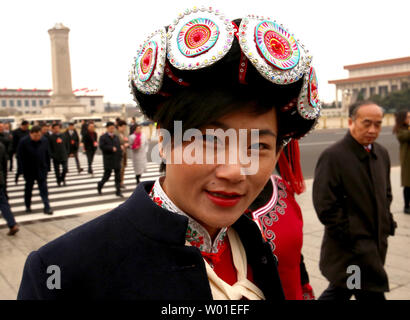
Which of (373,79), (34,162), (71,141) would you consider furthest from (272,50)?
(373,79)

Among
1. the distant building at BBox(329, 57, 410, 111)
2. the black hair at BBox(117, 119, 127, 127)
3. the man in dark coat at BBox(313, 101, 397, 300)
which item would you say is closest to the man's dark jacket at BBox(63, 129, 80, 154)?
the black hair at BBox(117, 119, 127, 127)

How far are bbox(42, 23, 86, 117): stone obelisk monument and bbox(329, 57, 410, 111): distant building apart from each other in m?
42.1

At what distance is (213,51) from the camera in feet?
3.73

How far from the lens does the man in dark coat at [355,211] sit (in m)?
3.07

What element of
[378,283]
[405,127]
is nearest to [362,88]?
[405,127]

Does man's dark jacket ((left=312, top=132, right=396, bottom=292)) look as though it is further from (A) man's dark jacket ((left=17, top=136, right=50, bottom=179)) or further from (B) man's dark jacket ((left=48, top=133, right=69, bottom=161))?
(B) man's dark jacket ((left=48, top=133, right=69, bottom=161))

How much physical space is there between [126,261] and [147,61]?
0.56 metres

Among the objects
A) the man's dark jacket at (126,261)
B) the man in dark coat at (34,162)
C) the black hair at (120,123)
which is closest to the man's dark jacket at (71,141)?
the black hair at (120,123)

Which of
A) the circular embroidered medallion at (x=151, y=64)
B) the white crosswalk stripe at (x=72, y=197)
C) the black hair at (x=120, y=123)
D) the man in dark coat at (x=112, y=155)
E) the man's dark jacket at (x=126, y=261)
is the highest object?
the circular embroidered medallion at (x=151, y=64)

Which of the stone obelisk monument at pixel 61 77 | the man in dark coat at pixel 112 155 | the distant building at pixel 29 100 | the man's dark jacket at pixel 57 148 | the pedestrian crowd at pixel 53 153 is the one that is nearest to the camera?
the pedestrian crowd at pixel 53 153

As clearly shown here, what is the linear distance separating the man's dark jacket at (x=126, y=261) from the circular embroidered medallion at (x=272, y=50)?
471 millimetres

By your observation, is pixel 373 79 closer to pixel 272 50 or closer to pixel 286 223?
pixel 286 223

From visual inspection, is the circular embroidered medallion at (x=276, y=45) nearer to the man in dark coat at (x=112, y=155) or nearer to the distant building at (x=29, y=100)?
the man in dark coat at (x=112, y=155)

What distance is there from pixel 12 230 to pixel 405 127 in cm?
650
